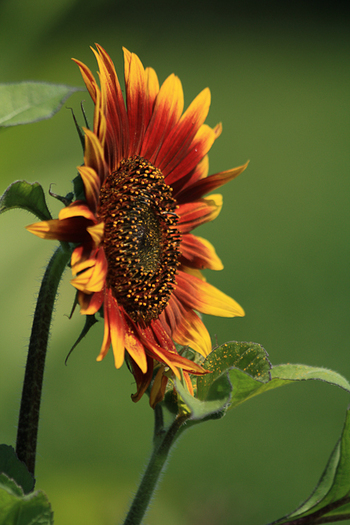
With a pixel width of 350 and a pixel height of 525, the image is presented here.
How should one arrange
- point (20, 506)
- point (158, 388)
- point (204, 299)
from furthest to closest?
1. point (204, 299)
2. point (158, 388)
3. point (20, 506)

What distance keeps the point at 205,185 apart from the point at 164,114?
0.27 feet

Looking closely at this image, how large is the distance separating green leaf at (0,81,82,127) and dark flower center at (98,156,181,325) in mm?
88

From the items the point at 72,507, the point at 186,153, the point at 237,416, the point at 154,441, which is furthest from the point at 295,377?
the point at 237,416

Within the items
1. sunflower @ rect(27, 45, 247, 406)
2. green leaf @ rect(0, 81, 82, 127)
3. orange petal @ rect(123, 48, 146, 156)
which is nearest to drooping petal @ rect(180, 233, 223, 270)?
sunflower @ rect(27, 45, 247, 406)

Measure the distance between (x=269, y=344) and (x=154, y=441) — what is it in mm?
1347

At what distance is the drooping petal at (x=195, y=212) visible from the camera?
0.54m

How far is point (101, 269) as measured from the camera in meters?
0.38

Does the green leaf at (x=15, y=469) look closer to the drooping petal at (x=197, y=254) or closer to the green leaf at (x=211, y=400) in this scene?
the green leaf at (x=211, y=400)

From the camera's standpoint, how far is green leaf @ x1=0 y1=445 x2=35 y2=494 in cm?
36

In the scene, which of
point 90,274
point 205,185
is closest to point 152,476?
point 90,274

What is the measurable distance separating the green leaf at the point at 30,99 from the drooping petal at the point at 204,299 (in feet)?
0.72

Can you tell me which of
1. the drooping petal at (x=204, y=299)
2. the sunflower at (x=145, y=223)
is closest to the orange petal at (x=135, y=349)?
the sunflower at (x=145, y=223)

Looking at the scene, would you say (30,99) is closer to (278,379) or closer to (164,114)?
(164,114)

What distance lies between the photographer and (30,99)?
37 centimetres
